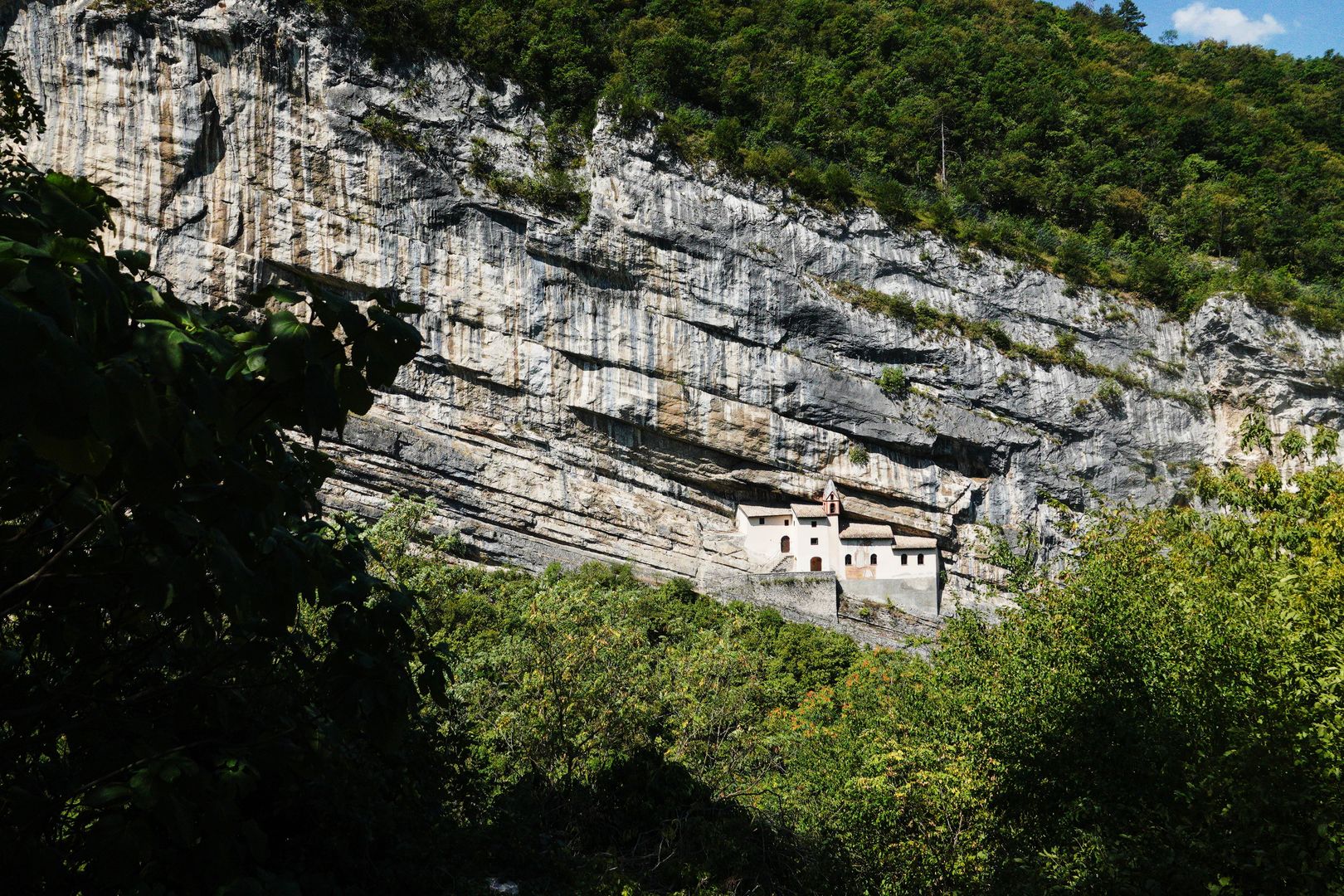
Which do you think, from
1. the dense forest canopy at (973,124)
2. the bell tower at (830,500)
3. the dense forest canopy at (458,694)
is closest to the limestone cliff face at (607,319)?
the bell tower at (830,500)

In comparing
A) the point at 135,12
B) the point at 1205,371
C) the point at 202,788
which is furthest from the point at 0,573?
the point at 1205,371

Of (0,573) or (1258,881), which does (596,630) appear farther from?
(0,573)

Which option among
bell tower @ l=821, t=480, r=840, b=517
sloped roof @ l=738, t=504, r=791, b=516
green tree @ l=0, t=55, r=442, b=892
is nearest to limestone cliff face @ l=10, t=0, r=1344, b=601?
bell tower @ l=821, t=480, r=840, b=517

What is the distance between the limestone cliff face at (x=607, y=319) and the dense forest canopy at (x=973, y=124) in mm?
1954

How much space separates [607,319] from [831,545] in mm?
11389

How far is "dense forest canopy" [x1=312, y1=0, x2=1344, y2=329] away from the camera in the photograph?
3769cm

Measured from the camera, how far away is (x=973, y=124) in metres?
48.6

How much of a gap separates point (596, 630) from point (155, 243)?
21.8 meters

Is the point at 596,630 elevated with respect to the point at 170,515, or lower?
lower

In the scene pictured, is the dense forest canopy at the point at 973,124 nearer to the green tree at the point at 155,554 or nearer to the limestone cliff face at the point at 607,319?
the limestone cliff face at the point at 607,319

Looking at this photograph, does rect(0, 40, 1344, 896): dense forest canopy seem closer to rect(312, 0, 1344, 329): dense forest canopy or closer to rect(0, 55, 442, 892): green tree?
rect(0, 55, 442, 892): green tree

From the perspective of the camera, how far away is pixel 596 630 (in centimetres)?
1220

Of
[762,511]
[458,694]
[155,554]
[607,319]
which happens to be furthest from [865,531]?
[155,554]

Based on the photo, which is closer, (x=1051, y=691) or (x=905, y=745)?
(x=1051, y=691)
